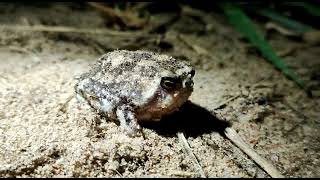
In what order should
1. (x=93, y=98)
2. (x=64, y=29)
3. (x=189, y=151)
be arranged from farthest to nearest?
(x=64, y=29) → (x=93, y=98) → (x=189, y=151)

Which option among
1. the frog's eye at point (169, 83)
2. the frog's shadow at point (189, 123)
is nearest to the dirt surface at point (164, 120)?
the frog's shadow at point (189, 123)

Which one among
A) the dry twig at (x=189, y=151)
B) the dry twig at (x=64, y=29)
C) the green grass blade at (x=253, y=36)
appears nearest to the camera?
the dry twig at (x=189, y=151)

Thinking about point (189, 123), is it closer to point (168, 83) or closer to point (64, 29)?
point (168, 83)

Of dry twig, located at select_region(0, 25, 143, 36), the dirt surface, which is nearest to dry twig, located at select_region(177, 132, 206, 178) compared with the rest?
the dirt surface

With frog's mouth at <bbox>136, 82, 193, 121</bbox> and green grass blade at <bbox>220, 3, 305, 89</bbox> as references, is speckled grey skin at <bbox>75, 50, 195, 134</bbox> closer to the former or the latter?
frog's mouth at <bbox>136, 82, 193, 121</bbox>

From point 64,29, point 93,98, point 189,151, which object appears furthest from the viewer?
point 64,29

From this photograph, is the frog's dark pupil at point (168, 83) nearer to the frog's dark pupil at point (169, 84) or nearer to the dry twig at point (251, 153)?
the frog's dark pupil at point (169, 84)

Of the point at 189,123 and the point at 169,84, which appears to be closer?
the point at 169,84

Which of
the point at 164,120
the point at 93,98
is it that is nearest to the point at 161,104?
the point at 164,120
